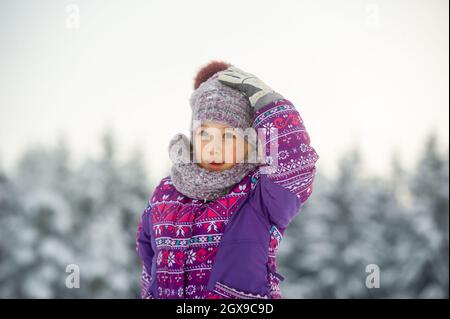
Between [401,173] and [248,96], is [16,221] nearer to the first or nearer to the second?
[401,173]

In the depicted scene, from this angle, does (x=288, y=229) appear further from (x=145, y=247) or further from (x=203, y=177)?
(x=203, y=177)

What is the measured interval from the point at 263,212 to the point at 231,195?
0.62 ft

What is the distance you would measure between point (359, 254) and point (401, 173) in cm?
365

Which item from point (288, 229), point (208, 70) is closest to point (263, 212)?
point (208, 70)

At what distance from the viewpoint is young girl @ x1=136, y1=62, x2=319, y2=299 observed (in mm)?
2740

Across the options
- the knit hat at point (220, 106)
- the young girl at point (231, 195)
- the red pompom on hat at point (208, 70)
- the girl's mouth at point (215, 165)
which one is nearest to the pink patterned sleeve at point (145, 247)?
the young girl at point (231, 195)

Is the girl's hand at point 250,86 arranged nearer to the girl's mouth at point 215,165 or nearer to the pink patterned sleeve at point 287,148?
the pink patterned sleeve at point 287,148

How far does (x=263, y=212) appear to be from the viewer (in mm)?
2811

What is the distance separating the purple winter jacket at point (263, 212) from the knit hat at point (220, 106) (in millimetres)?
113

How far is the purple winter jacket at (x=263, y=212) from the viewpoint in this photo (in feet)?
8.95

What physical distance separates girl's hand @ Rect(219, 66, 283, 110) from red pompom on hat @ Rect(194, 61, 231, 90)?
0.25m

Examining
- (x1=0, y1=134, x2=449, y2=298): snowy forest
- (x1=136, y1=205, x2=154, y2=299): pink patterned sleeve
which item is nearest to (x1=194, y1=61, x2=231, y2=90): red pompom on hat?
(x1=136, y1=205, x2=154, y2=299): pink patterned sleeve

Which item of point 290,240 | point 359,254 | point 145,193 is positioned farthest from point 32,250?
point 359,254

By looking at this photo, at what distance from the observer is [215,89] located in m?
2.96
